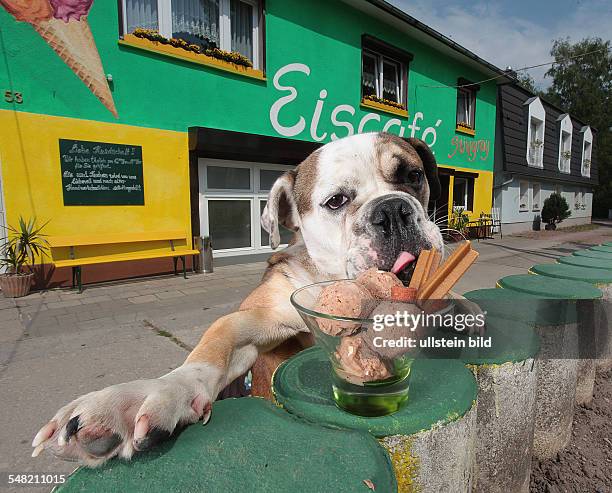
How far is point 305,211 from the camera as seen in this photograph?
245 cm

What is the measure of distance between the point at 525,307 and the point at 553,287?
2.09 feet

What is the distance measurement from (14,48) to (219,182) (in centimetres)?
411

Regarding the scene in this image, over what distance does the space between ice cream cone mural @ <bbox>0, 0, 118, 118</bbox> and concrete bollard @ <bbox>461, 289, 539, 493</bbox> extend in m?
7.20

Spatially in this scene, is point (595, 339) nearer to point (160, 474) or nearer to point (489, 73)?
point (160, 474)

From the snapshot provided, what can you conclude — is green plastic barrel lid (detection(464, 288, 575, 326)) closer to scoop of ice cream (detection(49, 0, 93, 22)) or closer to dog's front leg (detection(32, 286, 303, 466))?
dog's front leg (detection(32, 286, 303, 466))

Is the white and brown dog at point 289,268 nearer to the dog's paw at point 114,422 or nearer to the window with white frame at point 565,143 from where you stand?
the dog's paw at point 114,422

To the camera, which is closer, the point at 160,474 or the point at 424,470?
the point at 160,474

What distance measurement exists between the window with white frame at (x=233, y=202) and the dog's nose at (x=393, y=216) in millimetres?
6617

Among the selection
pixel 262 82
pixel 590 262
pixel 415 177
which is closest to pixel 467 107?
pixel 262 82

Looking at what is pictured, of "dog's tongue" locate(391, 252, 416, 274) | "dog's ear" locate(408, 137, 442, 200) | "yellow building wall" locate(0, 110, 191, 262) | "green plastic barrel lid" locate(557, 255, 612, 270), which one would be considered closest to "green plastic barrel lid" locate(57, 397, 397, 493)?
"dog's tongue" locate(391, 252, 416, 274)

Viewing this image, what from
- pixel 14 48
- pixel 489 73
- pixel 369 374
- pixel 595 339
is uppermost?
pixel 489 73

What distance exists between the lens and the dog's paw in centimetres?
94

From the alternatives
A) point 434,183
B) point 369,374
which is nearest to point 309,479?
point 369,374

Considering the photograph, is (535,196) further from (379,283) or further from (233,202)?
(379,283)
